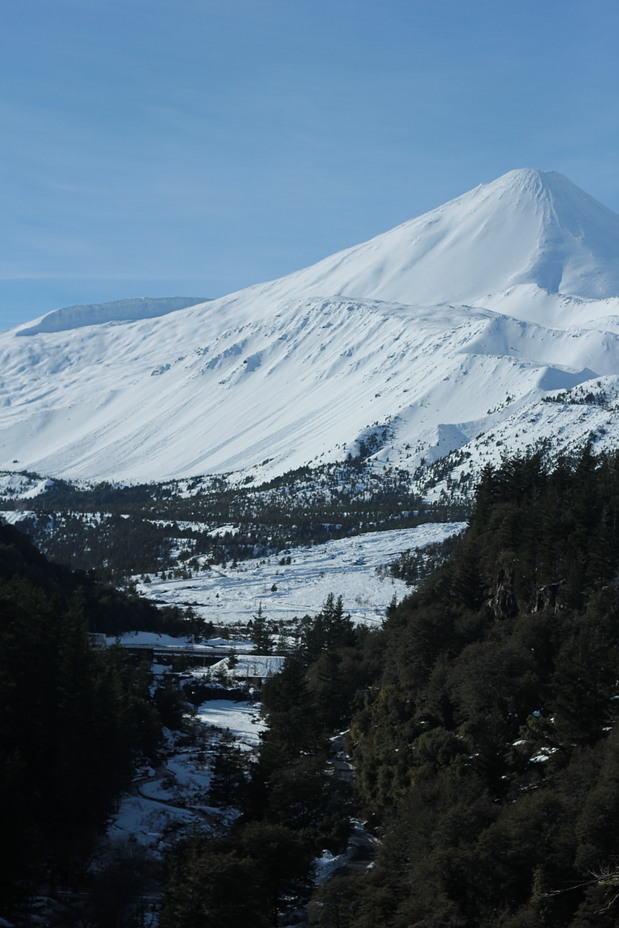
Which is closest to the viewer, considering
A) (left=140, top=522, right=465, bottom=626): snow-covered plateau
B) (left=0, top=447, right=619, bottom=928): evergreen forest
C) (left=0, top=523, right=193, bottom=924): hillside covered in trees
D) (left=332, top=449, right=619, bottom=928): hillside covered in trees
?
(left=332, top=449, right=619, bottom=928): hillside covered in trees

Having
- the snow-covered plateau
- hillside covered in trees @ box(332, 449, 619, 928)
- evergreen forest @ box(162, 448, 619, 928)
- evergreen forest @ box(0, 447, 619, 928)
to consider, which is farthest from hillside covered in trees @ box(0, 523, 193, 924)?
the snow-covered plateau

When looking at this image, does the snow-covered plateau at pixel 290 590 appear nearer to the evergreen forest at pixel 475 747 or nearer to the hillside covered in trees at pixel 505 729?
the evergreen forest at pixel 475 747

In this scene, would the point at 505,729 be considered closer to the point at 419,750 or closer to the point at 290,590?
the point at 419,750

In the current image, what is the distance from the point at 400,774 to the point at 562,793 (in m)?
16.2

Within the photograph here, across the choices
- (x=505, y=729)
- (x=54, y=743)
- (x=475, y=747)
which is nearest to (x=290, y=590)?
(x=505, y=729)

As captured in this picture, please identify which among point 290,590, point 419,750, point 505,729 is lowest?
point 290,590

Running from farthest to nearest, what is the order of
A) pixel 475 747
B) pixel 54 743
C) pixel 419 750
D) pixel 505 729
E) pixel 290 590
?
pixel 290 590
pixel 419 750
pixel 505 729
pixel 475 747
pixel 54 743

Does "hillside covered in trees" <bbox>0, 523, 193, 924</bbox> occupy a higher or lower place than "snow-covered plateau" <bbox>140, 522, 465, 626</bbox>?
higher

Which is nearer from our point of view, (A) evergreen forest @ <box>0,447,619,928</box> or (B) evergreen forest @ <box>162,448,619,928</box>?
(B) evergreen forest @ <box>162,448,619,928</box>

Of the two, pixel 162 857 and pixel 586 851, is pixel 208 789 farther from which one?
pixel 586 851

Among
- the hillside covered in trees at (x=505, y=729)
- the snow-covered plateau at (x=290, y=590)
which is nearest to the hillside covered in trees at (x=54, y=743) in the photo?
the hillside covered in trees at (x=505, y=729)

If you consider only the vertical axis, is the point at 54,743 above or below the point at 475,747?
above

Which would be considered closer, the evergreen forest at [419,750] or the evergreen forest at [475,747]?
the evergreen forest at [475,747]

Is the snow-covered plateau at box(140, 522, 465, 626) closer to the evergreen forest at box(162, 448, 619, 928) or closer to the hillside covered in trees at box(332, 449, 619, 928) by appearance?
the evergreen forest at box(162, 448, 619, 928)
